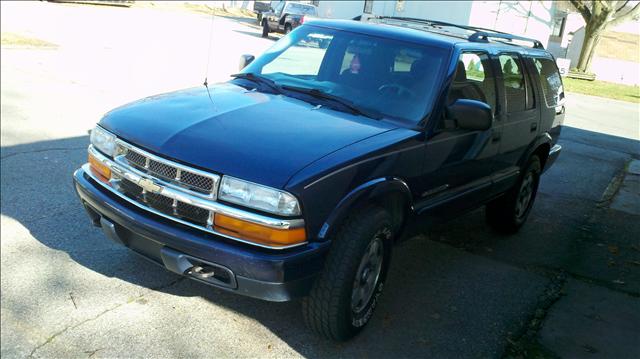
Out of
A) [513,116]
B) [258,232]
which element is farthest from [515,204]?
[258,232]

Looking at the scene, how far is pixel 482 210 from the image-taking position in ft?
22.7

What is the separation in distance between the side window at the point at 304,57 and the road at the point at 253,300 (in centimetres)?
154

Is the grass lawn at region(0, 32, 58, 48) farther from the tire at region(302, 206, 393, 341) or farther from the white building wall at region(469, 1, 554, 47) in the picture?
the white building wall at region(469, 1, 554, 47)

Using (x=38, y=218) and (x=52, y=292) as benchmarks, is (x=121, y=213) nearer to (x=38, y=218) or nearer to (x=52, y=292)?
(x=52, y=292)

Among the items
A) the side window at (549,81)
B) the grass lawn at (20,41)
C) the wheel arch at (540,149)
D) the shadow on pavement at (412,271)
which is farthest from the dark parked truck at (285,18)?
the wheel arch at (540,149)

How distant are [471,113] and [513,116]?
1377mm

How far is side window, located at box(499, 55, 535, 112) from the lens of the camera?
5.22 m

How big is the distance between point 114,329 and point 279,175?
4.62 ft

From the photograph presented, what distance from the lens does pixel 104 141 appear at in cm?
378

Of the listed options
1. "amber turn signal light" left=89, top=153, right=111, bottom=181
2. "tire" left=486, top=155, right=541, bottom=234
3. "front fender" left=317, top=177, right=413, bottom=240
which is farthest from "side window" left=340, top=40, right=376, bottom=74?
"tire" left=486, top=155, right=541, bottom=234

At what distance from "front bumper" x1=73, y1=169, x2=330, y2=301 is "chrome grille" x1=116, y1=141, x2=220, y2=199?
220 mm

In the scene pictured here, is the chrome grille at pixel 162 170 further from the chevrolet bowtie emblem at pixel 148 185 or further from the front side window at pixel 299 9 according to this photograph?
the front side window at pixel 299 9

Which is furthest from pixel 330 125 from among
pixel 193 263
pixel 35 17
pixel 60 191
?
pixel 35 17

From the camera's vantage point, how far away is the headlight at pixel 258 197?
3092mm
